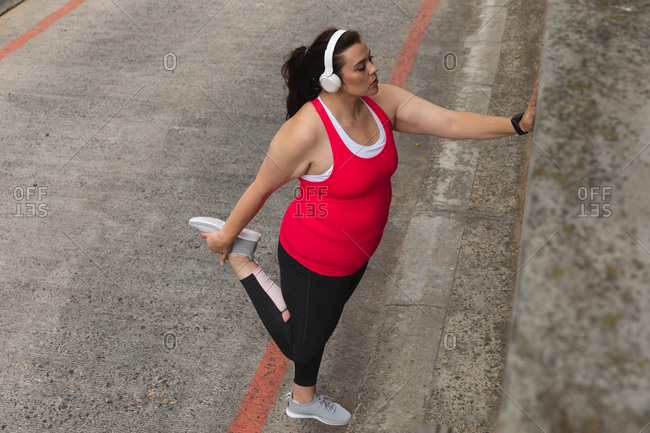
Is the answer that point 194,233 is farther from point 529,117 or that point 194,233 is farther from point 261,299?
point 529,117

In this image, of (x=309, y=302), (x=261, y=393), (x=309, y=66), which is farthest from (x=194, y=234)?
(x=309, y=66)

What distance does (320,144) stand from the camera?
8.38 feet

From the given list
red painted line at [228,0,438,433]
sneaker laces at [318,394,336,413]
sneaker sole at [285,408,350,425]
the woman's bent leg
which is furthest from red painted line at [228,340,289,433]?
the woman's bent leg

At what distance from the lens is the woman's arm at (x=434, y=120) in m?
2.77

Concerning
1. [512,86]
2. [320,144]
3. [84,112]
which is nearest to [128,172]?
[84,112]

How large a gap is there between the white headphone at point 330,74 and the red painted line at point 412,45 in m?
3.63

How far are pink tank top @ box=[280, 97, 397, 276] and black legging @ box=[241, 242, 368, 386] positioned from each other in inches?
2.5

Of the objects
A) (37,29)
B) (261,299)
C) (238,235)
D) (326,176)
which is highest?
(326,176)

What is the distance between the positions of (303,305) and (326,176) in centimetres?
61

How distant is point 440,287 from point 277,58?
138 inches

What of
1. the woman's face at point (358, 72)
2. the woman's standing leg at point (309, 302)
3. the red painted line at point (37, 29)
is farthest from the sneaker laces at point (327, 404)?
the red painted line at point (37, 29)

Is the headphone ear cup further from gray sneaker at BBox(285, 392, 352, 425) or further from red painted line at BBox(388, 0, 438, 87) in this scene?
red painted line at BBox(388, 0, 438, 87)

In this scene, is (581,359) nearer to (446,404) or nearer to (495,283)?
(446,404)

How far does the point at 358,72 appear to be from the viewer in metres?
2.51
